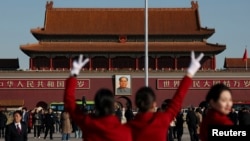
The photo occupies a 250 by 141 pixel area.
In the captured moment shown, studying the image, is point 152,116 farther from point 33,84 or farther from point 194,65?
point 33,84

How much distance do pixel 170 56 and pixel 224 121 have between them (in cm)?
4397

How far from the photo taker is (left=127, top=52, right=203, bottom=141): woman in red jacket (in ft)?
14.6

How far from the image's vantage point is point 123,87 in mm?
45688

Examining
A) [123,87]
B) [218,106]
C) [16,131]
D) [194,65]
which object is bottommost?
[16,131]

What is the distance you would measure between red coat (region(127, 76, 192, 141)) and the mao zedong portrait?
1613 inches

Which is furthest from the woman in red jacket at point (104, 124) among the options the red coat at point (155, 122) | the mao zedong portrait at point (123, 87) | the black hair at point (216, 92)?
the mao zedong portrait at point (123, 87)

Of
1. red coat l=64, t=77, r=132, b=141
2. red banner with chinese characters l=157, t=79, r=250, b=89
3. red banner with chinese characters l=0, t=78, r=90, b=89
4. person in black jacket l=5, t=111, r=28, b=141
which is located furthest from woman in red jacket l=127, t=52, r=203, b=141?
red banner with chinese characters l=157, t=79, r=250, b=89

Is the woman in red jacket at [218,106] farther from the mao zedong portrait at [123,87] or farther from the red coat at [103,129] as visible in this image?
the mao zedong portrait at [123,87]

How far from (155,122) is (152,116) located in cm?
6

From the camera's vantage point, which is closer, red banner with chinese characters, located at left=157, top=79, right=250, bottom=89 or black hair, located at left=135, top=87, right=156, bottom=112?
black hair, located at left=135, top=87, right=156, bottom=112

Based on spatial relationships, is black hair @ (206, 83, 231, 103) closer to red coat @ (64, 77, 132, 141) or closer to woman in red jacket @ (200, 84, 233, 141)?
woman in red jacket @ (200, 84, 233, 141)

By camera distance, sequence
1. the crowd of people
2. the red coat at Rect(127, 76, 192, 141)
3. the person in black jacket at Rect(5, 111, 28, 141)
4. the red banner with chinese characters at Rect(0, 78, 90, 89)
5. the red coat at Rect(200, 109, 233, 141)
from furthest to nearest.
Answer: the red banner with chinese characters at Rect(0, 78, 90, 89), the person in black jacket at Rect(5, 111, 28, 141), the red coat at Rect(127, 76, 192, 141), the crowd of people, the red coat at Rect(200, 109, 233, 141)

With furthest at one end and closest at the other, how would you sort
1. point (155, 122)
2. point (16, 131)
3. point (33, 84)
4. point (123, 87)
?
point (123, 87)
point (33, 84)
point (16, 131)
point (155, 122)

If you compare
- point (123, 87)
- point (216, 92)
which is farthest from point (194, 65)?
point (123, 87)
